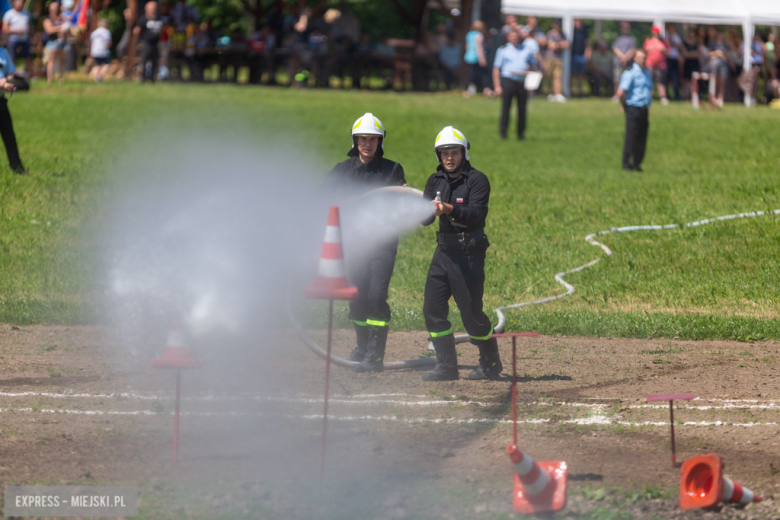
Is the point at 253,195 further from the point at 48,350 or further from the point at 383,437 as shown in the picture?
the point at 383,437

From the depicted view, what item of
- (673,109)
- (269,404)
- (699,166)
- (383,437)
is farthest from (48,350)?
(673,109)

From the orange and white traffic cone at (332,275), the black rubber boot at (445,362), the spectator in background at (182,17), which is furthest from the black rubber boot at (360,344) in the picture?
the spectator in background at (182,17)

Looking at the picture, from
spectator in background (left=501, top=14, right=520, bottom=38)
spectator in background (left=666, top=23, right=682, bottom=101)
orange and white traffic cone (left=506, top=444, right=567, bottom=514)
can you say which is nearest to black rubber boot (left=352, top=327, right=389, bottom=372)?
orange and white traffic cone (left=506, top=444, right=567, bottom=514)

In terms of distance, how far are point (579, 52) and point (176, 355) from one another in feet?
93.6

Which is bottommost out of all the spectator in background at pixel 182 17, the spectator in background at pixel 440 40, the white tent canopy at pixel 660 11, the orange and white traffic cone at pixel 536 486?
the orange and white traffic cone at pixel 536 486

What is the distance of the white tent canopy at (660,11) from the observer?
3023 cm

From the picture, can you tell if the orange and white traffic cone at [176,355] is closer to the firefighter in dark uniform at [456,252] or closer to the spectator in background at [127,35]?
the firefighter in dark uniform at [456,252]

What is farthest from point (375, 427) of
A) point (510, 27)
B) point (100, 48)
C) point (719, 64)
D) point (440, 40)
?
point (440, 40)

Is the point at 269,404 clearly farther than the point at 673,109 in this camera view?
No

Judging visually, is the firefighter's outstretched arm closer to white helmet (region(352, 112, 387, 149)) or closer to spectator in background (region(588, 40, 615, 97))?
white helmet (region(352, 112, 387, 149))

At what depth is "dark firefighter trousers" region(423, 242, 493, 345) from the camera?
285 inches

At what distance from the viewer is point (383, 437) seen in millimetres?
6051

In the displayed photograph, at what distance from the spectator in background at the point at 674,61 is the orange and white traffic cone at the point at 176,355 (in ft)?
94.3

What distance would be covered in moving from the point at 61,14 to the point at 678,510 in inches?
1016
